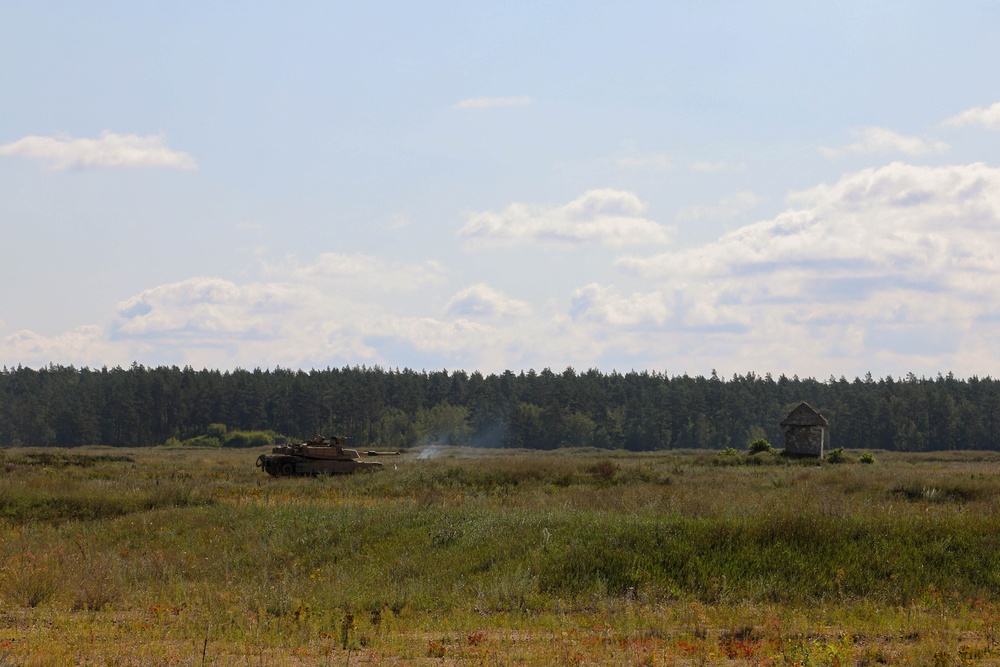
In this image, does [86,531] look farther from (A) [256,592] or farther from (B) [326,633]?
(B) [326,633]

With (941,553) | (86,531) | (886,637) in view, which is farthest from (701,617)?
(86,531)

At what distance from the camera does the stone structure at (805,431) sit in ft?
177

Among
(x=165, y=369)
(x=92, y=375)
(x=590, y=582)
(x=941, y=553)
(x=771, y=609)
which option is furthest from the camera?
(x=92, y=375)

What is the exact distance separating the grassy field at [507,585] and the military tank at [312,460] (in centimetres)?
1313

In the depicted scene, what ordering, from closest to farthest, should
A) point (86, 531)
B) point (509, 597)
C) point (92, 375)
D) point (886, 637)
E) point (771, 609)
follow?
point (886, 637)
point (771, 609)
point (509, 597)
point (86, 531)
point (92, 375)

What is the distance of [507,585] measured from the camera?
517 inches

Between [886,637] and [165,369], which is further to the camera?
[165,369]

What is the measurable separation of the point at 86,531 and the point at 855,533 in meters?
16.1

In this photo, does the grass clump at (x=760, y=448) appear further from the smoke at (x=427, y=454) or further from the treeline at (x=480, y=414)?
the treeline at (x=480, y=414)

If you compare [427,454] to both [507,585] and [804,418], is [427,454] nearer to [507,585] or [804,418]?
[804,418]

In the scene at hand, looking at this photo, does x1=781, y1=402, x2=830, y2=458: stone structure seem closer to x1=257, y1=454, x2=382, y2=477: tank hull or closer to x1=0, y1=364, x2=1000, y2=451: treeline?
x1=257, y1=454, x2=382, y2=477: tank hull

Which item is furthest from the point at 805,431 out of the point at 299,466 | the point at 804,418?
the point at 299,466

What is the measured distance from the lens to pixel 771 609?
11984 millimetres

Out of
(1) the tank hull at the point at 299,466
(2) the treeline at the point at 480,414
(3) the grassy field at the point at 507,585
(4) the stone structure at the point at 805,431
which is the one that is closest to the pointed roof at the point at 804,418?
(4) the stone structure at the point at 805,431
